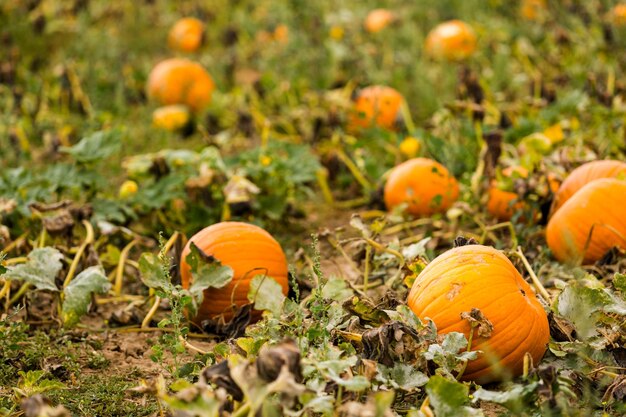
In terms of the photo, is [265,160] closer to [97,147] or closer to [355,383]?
[97,147]

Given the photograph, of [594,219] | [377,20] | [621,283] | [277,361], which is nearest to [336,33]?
[377,20]

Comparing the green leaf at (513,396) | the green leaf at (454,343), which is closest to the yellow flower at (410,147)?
the green leaf at (454,343)

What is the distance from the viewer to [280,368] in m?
2.03

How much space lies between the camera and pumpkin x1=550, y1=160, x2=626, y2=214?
3.51 m

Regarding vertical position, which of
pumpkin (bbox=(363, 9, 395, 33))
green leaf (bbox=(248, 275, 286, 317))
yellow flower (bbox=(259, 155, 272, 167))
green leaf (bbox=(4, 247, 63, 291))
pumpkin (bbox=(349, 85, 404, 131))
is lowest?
pumpkin (bbox=(363, 9, 395, 33))

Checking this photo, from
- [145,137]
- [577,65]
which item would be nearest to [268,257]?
[145,137]

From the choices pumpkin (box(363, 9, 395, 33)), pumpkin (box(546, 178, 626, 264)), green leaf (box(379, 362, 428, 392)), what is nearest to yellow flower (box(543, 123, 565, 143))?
pumpkin (box(546, 178, 626, 264))

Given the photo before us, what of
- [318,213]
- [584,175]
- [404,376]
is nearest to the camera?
[404,376]

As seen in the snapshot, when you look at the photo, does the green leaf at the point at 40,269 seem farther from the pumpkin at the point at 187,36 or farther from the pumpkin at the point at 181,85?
the pumpkin at the point at 187,36

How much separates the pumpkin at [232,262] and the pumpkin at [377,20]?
12.9 feet

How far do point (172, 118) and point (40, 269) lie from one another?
272 centimetres

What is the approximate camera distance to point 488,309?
2.59 meters

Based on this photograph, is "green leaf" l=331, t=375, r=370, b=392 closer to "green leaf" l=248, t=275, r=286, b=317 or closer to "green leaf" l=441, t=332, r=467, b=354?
"green leaf" l=441, t=332, r=467, b=354

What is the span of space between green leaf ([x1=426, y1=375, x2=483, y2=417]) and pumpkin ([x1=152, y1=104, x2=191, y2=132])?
377cm
